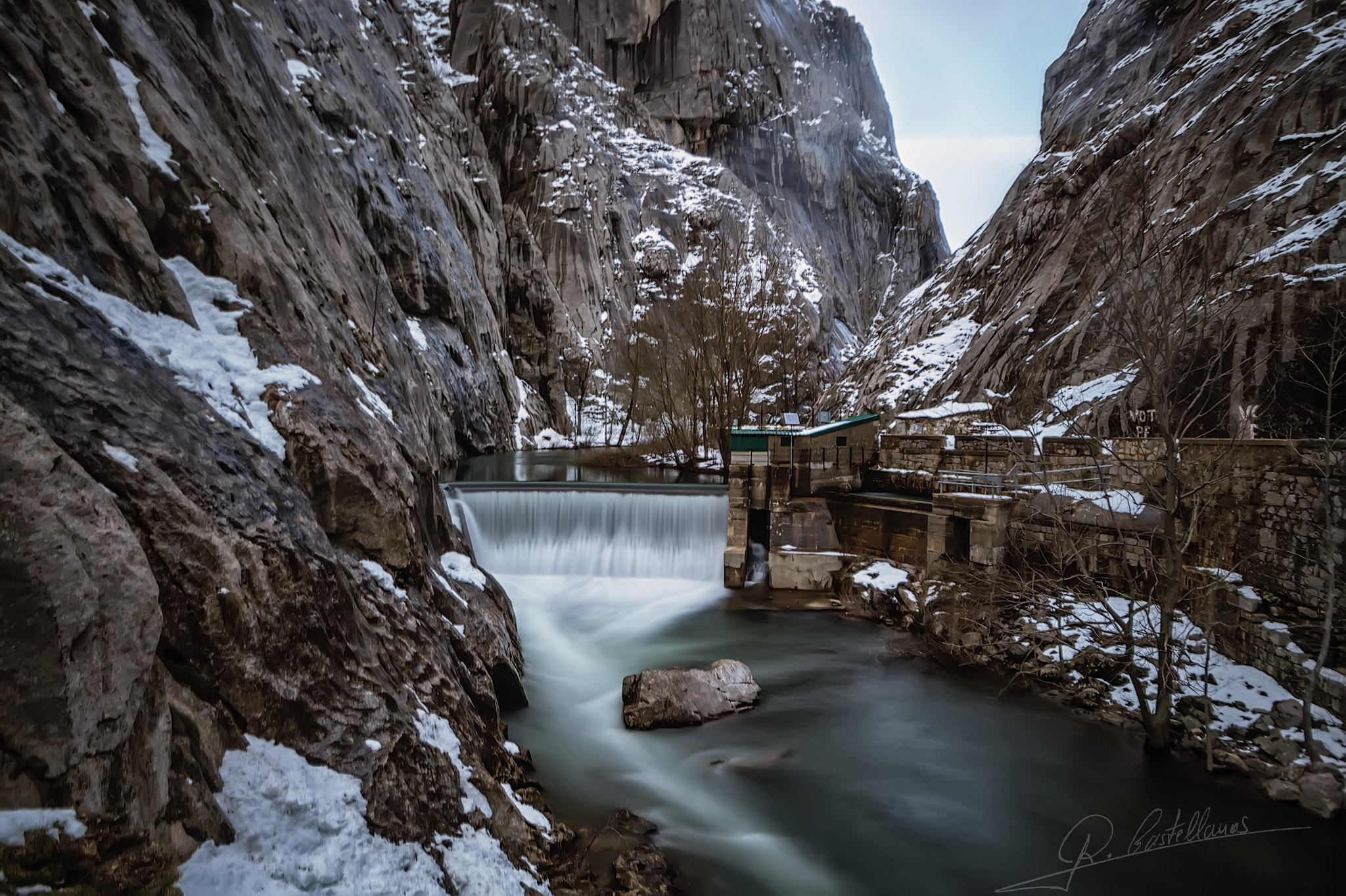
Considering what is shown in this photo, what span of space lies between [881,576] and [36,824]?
1211 cm

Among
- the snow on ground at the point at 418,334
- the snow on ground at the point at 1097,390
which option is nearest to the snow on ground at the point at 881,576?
the snow on ground at the point at 1097,390

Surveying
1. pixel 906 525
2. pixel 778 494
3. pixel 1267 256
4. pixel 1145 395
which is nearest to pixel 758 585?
pixel 778 494

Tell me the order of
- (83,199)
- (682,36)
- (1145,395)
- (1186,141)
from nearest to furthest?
1. (83,199)
2. (1145,395)
3. (1186,141)
4. (682,36)

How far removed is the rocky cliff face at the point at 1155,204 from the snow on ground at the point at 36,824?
929 cm

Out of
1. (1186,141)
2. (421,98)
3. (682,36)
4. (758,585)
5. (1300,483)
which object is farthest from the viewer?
(682,36)

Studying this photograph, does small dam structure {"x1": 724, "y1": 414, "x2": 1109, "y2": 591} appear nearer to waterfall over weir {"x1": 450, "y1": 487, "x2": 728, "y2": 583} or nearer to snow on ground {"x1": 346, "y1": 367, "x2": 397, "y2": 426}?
waterfall over weir {"x1": 450, "y1": 487, "x2": 728, "y2": 583}

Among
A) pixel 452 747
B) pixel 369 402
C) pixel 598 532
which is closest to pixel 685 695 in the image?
pixel 452 747

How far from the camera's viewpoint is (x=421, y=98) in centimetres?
3931

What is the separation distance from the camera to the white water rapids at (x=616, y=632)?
6.25m

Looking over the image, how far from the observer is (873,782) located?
7.29m

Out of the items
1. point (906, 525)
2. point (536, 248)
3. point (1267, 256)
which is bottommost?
point (906, 525)

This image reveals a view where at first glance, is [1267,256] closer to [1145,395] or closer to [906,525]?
[1145,395]

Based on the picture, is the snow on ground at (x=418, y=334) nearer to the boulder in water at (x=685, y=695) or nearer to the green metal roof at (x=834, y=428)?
the green metal roof at (x=834, y=428)

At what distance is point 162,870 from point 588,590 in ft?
36.4
